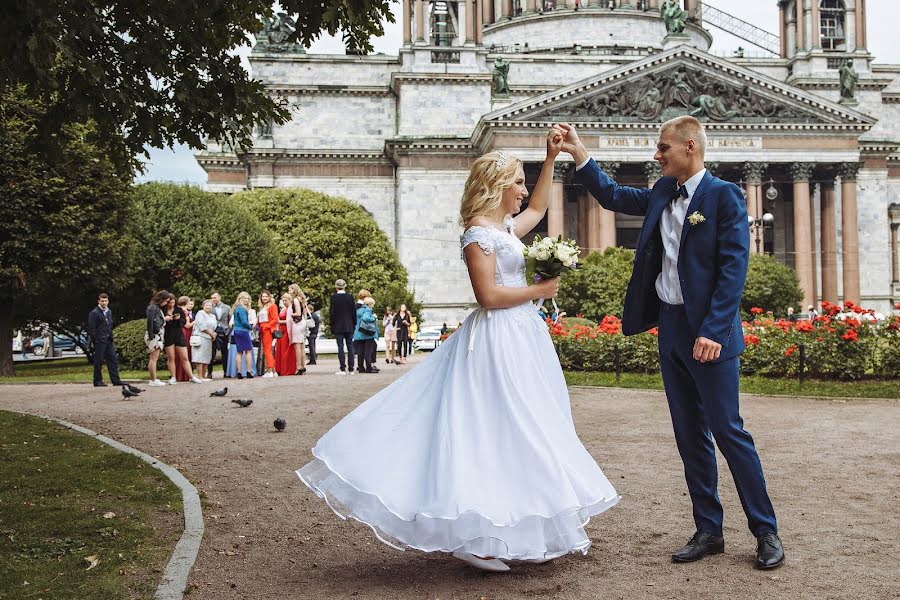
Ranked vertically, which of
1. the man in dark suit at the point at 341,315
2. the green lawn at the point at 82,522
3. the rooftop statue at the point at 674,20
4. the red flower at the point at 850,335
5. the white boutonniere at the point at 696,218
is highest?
the rooftop statue at the point at 674,20

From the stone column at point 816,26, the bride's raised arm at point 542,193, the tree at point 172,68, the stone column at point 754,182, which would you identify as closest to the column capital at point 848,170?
the stone column at point 754,182

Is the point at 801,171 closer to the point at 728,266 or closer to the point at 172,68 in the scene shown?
the point at 172,68

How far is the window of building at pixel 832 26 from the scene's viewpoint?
59.5 meters

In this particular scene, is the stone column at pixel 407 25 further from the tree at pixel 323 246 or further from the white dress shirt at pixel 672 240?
the white dress shirt at pixel 672 240

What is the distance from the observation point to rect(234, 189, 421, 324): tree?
4716 centimetres

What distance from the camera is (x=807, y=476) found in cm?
897

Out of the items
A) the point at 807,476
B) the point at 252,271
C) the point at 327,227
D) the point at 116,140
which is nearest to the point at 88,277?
the point at 252,271

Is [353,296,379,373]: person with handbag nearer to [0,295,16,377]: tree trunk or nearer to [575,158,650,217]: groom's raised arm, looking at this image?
[0,295,16,377]: tree trunk

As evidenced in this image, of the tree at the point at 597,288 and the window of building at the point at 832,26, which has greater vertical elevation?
the window of building at the point at 832,26

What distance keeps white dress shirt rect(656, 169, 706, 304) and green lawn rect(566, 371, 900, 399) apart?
1202cm

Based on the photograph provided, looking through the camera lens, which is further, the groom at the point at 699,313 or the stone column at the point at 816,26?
the stone column at the point at 816,26

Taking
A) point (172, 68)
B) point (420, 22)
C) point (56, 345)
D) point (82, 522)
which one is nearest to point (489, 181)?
point (82, 522)

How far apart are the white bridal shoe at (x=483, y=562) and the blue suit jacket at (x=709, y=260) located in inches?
69.2

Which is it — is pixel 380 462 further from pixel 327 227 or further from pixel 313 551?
pixel 327 227
